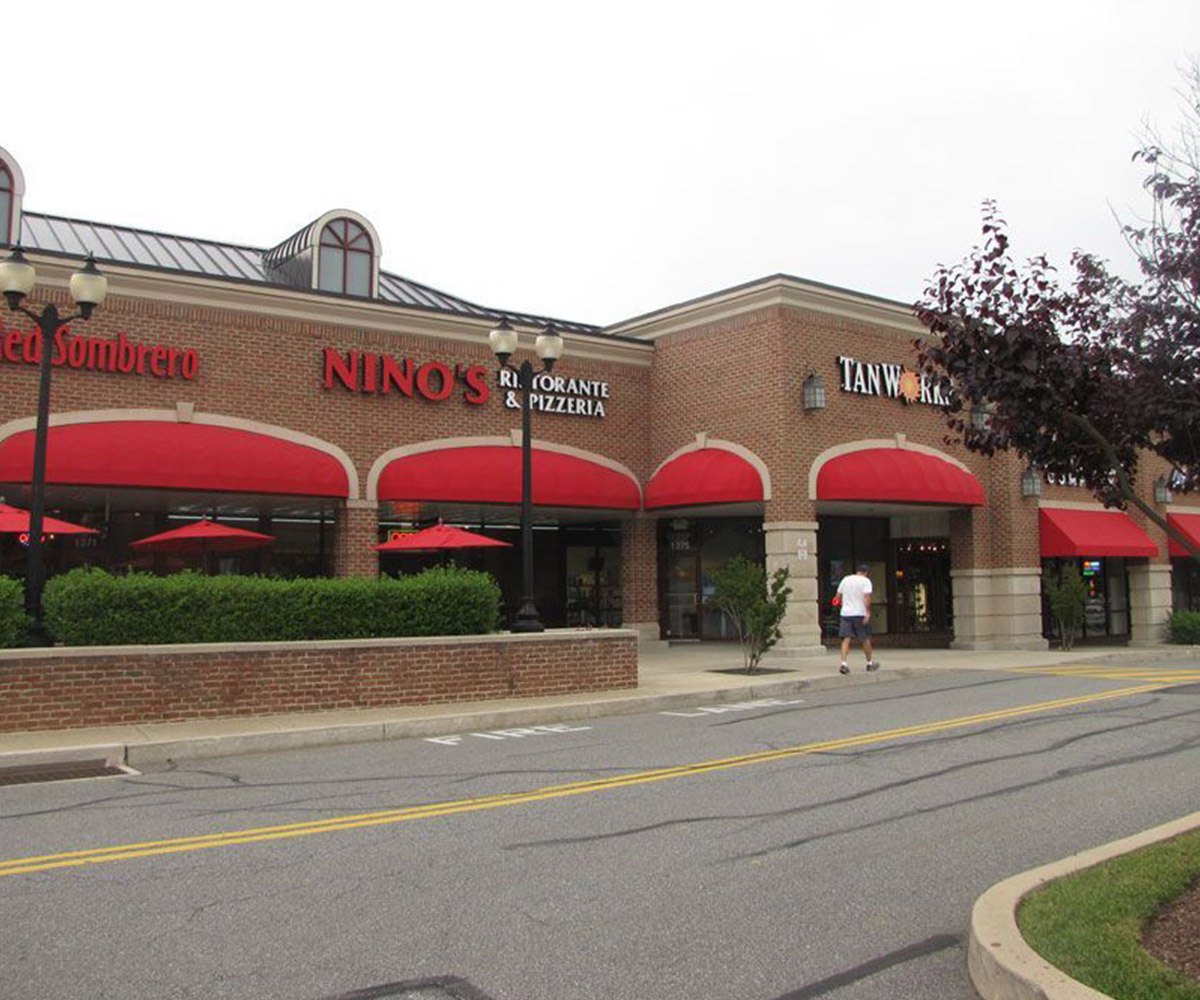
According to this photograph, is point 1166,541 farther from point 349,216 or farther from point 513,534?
point 349,216

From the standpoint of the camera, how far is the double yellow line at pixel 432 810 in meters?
6.73

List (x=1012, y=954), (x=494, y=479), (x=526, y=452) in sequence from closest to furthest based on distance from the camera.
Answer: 1. (x=1012, y=954)
2. (x=526, y=452)
3. (x=494, y=479)

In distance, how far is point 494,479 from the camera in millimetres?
21109

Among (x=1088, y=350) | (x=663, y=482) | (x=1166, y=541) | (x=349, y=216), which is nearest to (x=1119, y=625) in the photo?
(x=1166, y=541)

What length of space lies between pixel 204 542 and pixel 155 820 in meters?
10.8

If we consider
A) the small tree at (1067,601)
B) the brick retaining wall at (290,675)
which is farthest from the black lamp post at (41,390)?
the small tree at (1067,601)

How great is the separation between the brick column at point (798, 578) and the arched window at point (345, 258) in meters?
10.6

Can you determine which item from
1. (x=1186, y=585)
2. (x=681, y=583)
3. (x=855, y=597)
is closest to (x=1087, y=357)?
(x=855, y=597)

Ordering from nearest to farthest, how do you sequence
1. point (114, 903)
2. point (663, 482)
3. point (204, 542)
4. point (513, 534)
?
point (114, 903), point (204, 542), point (663, 482), point (513, 534)

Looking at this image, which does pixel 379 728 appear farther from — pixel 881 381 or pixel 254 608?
pixel 881 381

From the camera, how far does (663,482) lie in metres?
23.6

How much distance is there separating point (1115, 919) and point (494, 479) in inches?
670

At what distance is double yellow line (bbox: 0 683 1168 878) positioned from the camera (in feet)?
22.1

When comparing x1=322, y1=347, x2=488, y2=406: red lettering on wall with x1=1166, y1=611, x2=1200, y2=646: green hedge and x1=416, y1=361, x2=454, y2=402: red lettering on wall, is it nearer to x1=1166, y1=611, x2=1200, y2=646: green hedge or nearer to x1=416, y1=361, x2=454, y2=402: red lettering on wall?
x1=416, y1=361, x2=454, y2=402: red lettering on wall
